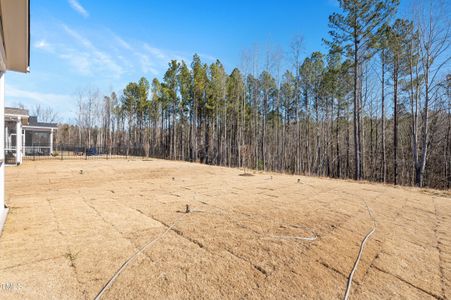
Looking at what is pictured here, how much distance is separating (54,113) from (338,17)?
157 feet

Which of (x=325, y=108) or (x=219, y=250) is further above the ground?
(x=325, y=108)

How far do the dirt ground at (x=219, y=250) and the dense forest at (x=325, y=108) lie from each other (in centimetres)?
904

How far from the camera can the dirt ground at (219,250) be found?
1868 mm

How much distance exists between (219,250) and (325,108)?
19.1m

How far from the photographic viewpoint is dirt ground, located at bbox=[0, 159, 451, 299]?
187 centimetres

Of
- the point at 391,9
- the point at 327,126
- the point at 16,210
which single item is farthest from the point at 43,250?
the point at 327,126

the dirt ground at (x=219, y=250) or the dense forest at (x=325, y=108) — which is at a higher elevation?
the dense forest at (x=325, y=108)

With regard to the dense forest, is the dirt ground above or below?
below

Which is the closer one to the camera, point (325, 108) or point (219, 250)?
point (219, 250)

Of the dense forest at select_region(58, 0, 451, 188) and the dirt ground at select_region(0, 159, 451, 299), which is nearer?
the dirt ground at select_region(0, 159, 451, 299)

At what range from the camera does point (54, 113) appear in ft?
129

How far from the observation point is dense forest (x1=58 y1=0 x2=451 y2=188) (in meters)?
11.3

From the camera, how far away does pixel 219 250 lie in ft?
8.36

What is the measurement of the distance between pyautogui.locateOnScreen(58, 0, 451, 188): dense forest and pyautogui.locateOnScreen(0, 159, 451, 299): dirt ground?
904cm
